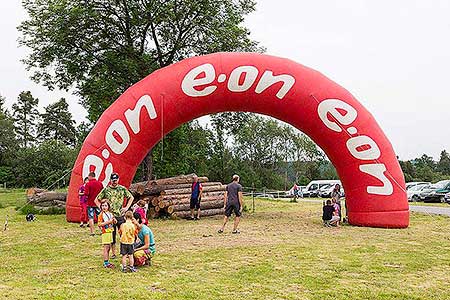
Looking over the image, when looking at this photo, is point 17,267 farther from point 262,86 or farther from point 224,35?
point 224,35

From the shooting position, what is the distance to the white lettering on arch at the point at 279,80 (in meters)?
12.5

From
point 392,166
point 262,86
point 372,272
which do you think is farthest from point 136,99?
point 372,272

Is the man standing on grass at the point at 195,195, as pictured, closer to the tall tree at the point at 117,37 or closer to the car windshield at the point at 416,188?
the tall tree at the point at 117,37

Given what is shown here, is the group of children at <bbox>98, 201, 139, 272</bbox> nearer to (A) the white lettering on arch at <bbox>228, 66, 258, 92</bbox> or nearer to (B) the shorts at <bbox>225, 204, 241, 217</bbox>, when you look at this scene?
(B) the shorts at <bbox>225, 204, 241, 217</bbox>

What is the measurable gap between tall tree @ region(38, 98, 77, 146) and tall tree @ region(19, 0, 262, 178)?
4621 cm

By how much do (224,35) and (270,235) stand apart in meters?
9.99

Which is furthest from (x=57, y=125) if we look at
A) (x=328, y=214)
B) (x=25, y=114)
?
(x=328, y=214)

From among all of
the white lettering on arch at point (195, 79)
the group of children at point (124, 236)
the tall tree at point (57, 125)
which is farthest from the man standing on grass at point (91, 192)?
the tall tree at point (57, 125)

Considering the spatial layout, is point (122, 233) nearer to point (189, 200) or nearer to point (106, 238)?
point (106, 238)

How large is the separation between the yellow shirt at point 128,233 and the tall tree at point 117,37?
11819mm

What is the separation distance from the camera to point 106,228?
24.4ft

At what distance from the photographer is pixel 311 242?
31.9 ft

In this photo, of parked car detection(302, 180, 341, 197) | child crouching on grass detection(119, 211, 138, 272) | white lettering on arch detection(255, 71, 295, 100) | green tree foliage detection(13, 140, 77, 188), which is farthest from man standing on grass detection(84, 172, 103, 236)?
green tree foliage detection(13, 140, 77, 188)

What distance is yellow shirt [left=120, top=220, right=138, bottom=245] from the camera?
688cm
